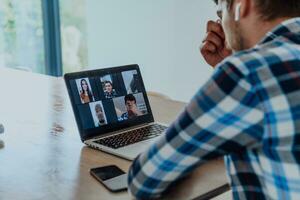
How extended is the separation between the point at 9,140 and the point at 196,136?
852 millimetres

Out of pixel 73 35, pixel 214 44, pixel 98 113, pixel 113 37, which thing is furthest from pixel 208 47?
pixel 73 35

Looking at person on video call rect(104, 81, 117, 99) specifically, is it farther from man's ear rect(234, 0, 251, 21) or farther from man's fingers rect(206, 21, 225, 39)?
man's ear rect(234, 0, 251, 21)

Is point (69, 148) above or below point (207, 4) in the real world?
below

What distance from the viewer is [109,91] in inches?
57.4

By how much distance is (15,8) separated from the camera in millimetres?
4559

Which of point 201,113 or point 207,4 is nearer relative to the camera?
point 201,113

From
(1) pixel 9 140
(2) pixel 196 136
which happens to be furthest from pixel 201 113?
(1) pixel 9 140

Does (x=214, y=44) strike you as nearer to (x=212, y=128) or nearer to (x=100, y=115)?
(x=100, y=115)

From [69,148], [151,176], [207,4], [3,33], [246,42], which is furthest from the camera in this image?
[3,33]

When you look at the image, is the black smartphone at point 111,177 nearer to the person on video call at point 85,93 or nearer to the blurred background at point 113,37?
the person on video call at point 85,93

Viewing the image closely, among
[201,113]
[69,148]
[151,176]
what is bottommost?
[69,148]

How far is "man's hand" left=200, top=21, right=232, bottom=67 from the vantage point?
1.44 meters

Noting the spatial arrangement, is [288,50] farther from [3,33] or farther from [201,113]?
[3,33]

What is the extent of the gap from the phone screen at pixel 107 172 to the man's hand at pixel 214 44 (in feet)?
1.72
